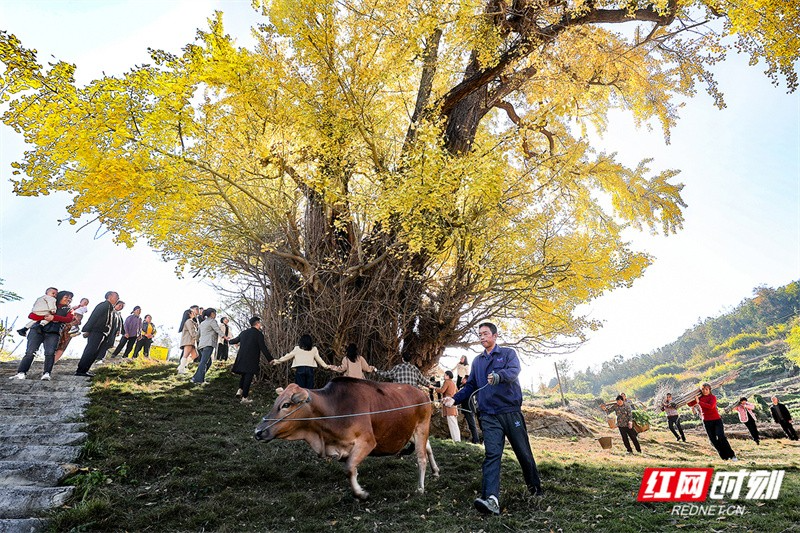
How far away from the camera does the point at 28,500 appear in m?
4.20

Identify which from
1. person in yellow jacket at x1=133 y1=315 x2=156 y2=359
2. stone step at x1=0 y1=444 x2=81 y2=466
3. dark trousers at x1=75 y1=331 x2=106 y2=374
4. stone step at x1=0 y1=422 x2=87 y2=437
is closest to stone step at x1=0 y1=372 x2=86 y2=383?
dark trousers at x1=75 y1=331 x2=106 y2=374

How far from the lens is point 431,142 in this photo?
7.71 m

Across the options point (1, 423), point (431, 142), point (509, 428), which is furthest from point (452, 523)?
point (1, 423)

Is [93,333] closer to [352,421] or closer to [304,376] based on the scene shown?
[304,376]

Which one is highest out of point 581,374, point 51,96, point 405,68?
point 405,68

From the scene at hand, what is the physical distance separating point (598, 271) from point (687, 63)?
6.03 m

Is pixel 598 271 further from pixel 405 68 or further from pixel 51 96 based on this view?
pixel 51 96

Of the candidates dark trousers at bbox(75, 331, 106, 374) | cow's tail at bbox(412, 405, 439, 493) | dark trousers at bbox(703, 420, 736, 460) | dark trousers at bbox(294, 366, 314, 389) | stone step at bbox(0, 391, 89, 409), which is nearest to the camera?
cow's tail at bbox(412, 405, 439, 493)

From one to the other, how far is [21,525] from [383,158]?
7.96 metres

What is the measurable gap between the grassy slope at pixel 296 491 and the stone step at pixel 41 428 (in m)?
0.22

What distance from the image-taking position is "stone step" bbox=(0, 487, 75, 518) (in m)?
4.07

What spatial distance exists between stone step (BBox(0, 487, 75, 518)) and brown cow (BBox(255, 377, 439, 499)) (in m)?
2.02

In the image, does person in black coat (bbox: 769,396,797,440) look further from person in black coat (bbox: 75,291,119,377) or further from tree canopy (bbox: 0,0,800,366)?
person in black coat (bbox: 75,291,119,377)

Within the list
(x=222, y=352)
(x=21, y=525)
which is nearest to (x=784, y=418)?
(x=222, y=352)
